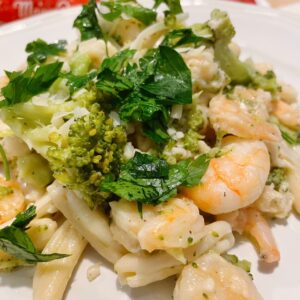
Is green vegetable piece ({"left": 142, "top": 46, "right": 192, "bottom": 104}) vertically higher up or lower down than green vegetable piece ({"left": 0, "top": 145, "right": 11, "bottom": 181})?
higher up

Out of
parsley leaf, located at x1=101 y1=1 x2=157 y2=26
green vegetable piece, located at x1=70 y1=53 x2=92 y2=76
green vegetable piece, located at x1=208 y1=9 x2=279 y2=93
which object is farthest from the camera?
parsley leaf, located at x1=101 y1=1 x2=157 y2=26

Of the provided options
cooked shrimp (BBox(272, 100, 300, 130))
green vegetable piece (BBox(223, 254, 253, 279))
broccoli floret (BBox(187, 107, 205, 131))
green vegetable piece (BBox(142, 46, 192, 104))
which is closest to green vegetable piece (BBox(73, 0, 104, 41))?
green vegetable piece (BBox(142, 46, 192, 104))

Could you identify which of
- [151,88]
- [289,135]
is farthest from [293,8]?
[151,88]

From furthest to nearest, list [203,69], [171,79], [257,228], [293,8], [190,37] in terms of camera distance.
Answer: [293,8], [190,37], [203,69], [171,79], [257,228]

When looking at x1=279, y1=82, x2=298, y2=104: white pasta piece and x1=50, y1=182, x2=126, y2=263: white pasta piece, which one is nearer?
x1=50, y1=182, x2=126, y2=263: white pasta piece

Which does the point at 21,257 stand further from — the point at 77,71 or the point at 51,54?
the point at 51,54

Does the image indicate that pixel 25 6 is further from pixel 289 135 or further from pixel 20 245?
pixel 20 245

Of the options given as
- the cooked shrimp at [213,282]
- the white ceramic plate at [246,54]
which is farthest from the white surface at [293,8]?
the cooked shrimp at [213,282]

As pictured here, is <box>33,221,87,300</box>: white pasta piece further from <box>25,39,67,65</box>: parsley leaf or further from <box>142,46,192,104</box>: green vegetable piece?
<box>25,39,67,65</box>: parsley leaf

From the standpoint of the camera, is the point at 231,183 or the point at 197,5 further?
the point at 197,5
